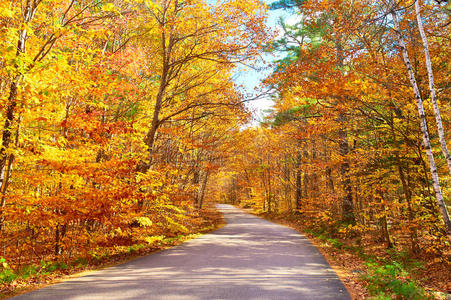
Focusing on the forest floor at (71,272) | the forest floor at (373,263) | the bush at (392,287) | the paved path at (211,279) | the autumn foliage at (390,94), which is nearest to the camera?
the bush at (392,287)

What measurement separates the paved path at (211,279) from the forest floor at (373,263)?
0.38m

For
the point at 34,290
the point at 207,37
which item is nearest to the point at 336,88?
the point at 207,37

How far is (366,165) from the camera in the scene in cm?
969

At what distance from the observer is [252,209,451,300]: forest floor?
557 cm

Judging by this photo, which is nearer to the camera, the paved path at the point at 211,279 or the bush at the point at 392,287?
the bush at the point at 392,287

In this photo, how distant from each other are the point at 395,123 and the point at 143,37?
1166 centimetres

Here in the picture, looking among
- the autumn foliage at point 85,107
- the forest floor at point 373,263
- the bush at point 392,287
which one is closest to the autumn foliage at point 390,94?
the forest floor at point 373,263

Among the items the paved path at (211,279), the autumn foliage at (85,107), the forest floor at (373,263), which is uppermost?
the autumn foliage at (85,107)

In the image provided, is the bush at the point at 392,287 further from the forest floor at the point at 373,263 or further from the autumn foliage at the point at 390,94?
the autumn foliage at the point at 390,94

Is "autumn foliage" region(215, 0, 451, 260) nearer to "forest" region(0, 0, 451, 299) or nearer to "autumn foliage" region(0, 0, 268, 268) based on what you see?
"forest" region(0, 0, 451, 299)

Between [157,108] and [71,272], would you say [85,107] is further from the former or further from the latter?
[71,272]

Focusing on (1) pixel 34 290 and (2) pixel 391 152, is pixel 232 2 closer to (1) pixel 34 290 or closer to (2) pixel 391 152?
(2) pixel 391 152

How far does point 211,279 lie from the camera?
5848mm

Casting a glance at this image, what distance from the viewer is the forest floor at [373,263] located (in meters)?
5.57
